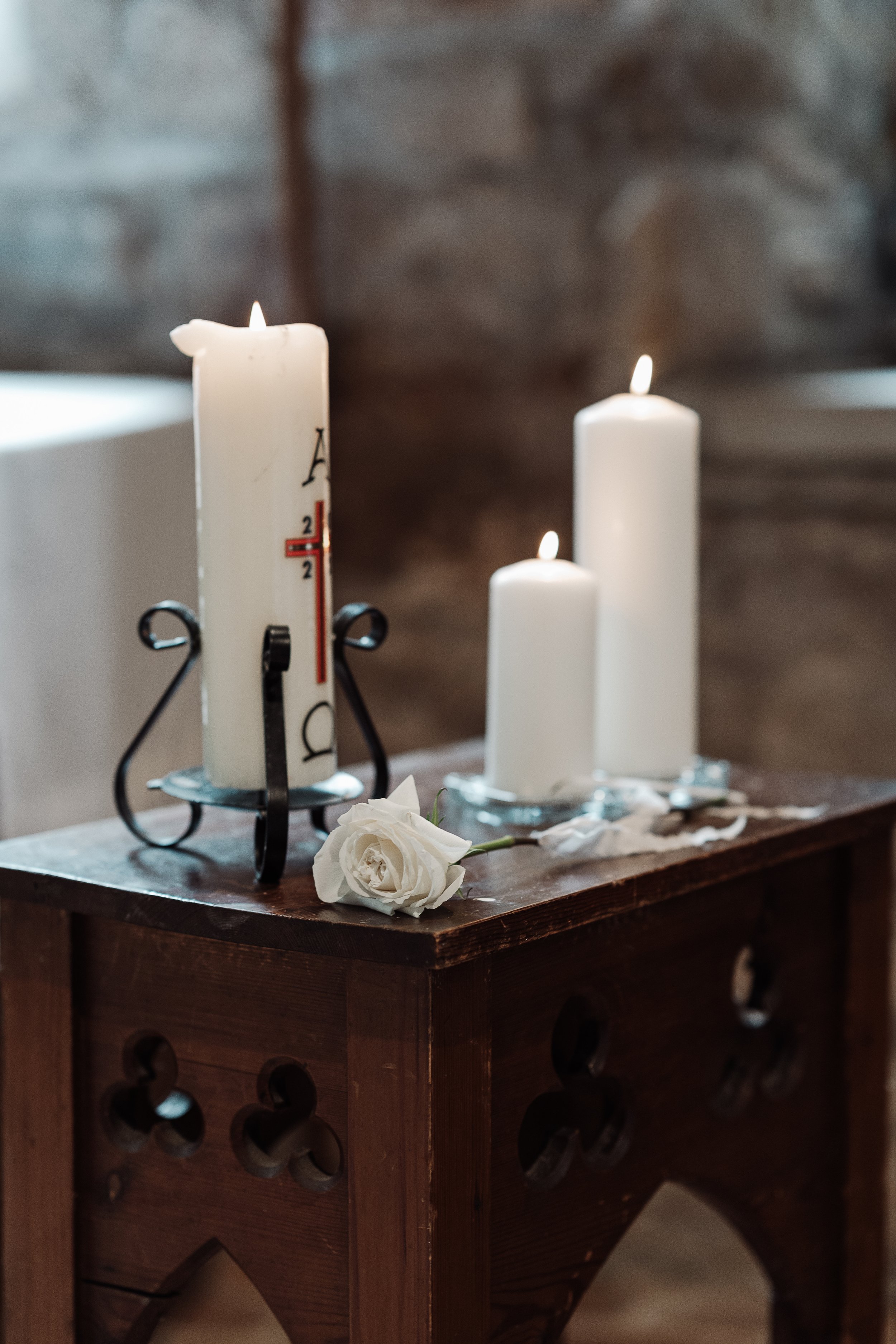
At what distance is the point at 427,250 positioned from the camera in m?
1.79

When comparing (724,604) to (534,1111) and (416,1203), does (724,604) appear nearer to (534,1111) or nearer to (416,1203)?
(534,1111)

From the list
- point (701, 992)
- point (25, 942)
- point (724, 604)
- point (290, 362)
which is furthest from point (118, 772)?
point (724, 604)

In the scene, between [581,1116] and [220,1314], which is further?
[220,1314]

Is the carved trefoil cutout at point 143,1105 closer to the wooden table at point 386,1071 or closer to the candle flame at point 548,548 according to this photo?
the wooden table at point 386,1071

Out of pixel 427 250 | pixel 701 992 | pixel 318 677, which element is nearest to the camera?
pixel 318 677

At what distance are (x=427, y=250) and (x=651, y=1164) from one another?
122 centimetres

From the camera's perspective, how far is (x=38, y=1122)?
2.76ft

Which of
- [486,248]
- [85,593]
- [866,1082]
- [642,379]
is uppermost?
[486,248]

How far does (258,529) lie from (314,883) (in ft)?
0.62

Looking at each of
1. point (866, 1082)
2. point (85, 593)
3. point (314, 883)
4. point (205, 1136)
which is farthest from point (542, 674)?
point (85, 593)

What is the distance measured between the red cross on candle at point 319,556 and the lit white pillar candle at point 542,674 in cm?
14

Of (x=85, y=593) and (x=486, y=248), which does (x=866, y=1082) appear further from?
(x=486, y=248)

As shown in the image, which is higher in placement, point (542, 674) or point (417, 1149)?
point (542, 674)

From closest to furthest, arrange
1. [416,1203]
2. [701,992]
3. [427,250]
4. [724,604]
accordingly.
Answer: [416,1203] → [701,992] → [724,604] → [427,250]
